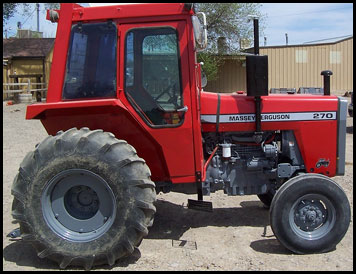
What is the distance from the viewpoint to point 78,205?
165 inches

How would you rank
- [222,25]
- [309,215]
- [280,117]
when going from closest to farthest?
[309,215]
[280,117]
[222,25]

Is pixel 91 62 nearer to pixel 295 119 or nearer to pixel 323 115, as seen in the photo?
pixel 295 119

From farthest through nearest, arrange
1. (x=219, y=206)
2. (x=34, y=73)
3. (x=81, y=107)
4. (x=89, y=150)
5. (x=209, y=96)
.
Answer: (x=34, y=73) < (x=219, y=206) < (x=209, y=96) < (x=81, y=107) < (x=89, y=150)

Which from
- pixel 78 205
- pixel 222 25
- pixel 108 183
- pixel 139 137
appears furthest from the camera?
pixel 222 25

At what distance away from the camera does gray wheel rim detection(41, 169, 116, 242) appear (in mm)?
3996

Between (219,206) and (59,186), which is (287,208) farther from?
(59,186)

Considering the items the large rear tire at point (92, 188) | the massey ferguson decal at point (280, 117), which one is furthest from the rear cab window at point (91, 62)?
the massey ferguson decal at point (280, 117)

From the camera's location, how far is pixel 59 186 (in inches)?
160

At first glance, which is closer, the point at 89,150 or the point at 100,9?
the point at 89,150

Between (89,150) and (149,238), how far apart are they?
151cm

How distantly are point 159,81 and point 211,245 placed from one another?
1927 mm

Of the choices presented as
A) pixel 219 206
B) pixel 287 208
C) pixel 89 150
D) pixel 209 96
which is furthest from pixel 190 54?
pixel 219 206

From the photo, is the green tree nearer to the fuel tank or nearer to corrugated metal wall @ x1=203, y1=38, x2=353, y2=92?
corrugated metal wall @ x1=203, y1=38, x2=353, y2=92

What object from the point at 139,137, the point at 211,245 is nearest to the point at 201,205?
the point at 211,245
